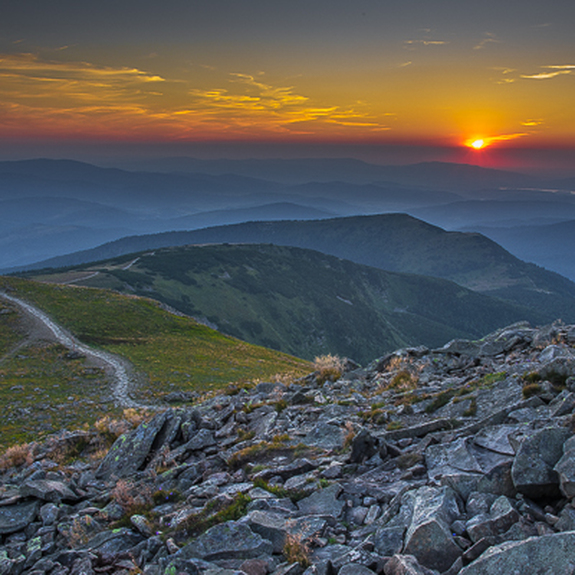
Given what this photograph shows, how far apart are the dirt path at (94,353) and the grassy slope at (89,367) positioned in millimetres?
804

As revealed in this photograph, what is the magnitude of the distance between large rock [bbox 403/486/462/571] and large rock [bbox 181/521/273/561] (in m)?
2.24

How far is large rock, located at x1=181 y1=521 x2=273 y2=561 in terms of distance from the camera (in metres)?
6.23

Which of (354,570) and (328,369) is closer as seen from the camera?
(354,570)

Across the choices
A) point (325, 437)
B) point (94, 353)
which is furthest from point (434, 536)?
point (94, 353)

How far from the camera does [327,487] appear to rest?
296 inches

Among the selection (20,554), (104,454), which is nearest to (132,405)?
(104,454)

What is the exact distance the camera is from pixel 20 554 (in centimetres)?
753

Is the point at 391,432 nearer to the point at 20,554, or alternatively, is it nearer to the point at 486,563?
the point at 486,563

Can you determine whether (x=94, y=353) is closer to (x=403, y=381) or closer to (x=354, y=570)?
(x=403, y=381)

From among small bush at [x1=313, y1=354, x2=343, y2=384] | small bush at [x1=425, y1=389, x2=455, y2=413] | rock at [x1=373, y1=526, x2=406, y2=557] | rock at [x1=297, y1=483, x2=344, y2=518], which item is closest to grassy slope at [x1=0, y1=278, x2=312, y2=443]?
small bush at [x1=313, y1=354, x2=343, y2=384]

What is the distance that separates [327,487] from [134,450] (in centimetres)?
667

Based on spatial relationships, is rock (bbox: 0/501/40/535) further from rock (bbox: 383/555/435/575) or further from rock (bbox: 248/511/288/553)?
rock (bbox: 383/555/435/575)

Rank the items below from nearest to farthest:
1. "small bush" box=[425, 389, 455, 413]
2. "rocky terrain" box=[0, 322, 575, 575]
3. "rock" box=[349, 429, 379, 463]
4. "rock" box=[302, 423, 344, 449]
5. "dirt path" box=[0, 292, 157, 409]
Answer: "rocky terrain" box=[0, 322, 575, 575], "rock" box=[349, 429, 379, 463], "rock" box=[302, 423, 344, 449], "small bush" box=[425, 389, 455, 413], "dirt path" box=[0, 292, 157, 409]

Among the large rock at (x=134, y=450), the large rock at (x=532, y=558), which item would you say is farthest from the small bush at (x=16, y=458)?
the large rock at (x=532, y=558)
